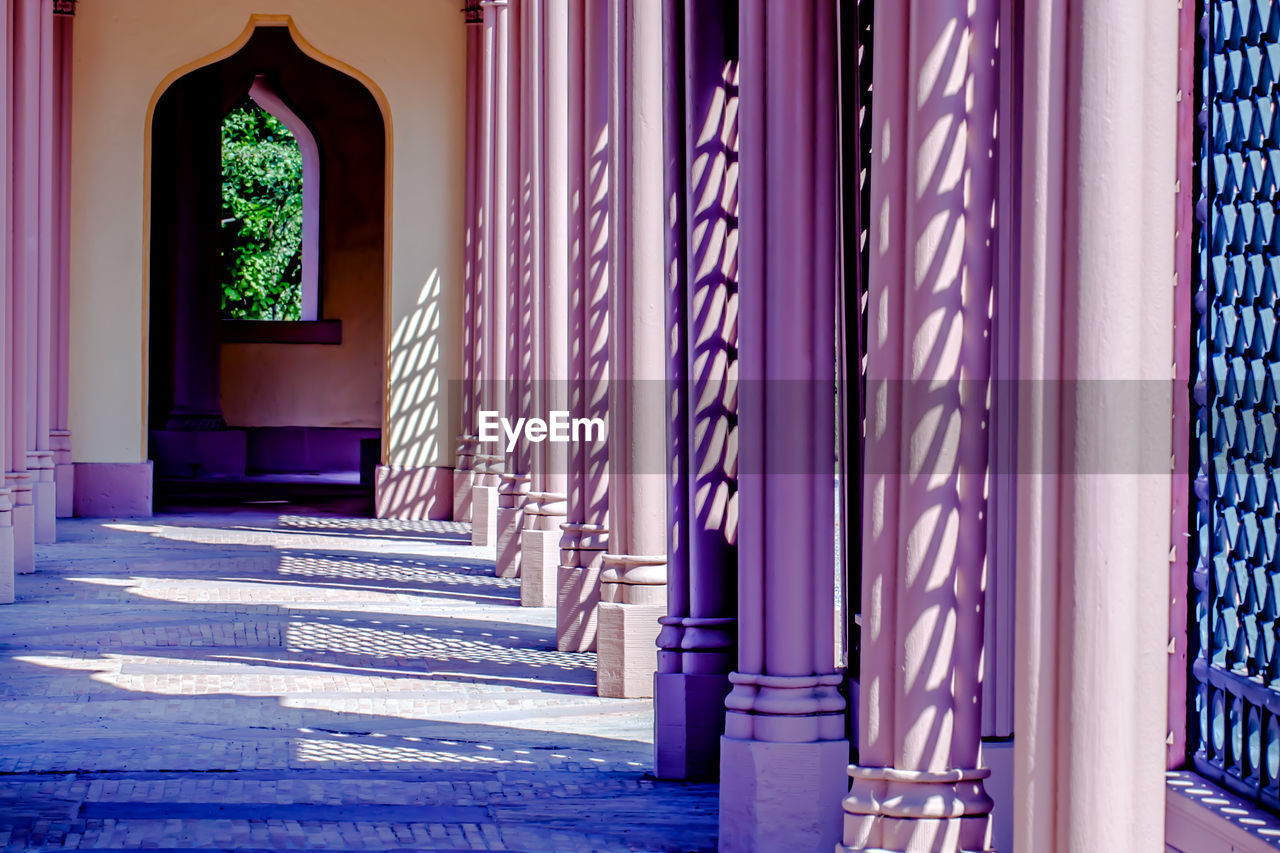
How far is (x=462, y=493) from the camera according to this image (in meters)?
14.5

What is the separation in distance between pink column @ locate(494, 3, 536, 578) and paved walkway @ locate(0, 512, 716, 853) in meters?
0.42

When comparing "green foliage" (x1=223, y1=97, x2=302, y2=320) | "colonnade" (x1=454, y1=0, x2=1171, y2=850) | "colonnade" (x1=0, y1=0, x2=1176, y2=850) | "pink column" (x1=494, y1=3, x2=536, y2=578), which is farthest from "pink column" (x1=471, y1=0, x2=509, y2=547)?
"green foliage" (x1=223, y1=97, x2=302, y2=320)

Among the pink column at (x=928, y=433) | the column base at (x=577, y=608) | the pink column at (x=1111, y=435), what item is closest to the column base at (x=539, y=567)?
the column base at (x=577, y=608)

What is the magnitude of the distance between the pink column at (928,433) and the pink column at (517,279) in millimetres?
6640

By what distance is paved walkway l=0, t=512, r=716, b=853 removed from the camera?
14.9ft

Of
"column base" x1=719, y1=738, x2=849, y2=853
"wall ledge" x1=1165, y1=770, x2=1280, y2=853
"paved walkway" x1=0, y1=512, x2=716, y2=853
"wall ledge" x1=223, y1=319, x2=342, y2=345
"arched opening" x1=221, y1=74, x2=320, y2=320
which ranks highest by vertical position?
"arched opening" x1=221, y1=74, x2=320, y2=320

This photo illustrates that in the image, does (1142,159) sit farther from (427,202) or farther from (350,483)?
(350,483)

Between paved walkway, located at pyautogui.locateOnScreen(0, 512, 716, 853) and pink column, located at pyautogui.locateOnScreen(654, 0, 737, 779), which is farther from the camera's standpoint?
pink column, located at pyautogui.locateOnScreen(654, 0, 737, 779)

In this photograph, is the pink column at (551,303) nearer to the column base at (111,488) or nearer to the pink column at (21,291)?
the pink column at (21,291)

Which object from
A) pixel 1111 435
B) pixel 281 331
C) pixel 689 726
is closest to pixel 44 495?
pixel 689 726

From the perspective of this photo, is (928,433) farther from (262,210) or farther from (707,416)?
(262,210)

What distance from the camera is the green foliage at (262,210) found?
29.8 metres

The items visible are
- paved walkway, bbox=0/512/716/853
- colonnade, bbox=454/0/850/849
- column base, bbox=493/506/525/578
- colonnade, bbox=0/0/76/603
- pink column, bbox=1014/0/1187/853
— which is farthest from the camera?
column base, bbox=493/506/525/578

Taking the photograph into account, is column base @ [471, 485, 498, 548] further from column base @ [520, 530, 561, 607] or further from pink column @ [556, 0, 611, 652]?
pink column @ [556, 0, 611, 652]
